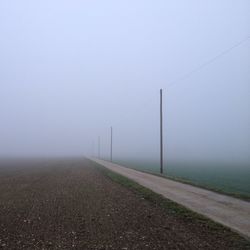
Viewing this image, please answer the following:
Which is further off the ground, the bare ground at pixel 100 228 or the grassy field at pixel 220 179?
the bare ground at pixel 100 228

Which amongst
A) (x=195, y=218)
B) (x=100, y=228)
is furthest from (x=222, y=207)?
(x=100, y=228)

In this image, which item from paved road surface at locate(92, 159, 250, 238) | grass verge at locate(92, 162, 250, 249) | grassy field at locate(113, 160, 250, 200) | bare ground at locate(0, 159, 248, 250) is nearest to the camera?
bare ground at locate(0, 159, 248, 250)

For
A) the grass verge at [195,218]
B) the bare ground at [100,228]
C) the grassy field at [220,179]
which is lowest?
the grassy field at [220,179]

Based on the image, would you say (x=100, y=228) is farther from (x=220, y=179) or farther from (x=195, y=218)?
(x=220, y=179)

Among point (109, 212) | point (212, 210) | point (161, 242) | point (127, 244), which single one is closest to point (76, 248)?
point (127, 244)

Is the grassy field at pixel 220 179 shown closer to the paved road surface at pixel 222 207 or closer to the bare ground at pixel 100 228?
the paved road surface at pixel 222 207

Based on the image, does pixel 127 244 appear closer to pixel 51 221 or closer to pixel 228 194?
pixel 51 221


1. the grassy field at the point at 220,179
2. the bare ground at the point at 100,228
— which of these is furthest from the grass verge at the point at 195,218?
the grassy field at the point at 220,179

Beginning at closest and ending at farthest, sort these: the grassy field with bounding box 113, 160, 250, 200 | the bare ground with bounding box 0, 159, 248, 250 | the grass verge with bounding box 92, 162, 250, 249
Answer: the bare ground with bounding box 0, 159, 248, 250 < the grass verge with bounding box 92, 162, 250, 249 < the grassy field with bounding box 113, 160, 250, 200

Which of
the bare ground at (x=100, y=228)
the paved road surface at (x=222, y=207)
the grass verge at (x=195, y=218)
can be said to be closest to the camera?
the bare ground at (x=100, y=228)

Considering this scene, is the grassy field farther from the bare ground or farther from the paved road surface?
the bare ground

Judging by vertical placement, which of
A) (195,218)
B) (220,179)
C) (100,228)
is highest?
(195,218)

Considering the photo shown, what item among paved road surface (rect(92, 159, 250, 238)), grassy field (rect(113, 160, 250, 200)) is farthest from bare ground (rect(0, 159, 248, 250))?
grassy field (rect(113, 160, 250, 200))

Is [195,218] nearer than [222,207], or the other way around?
[195,218]
